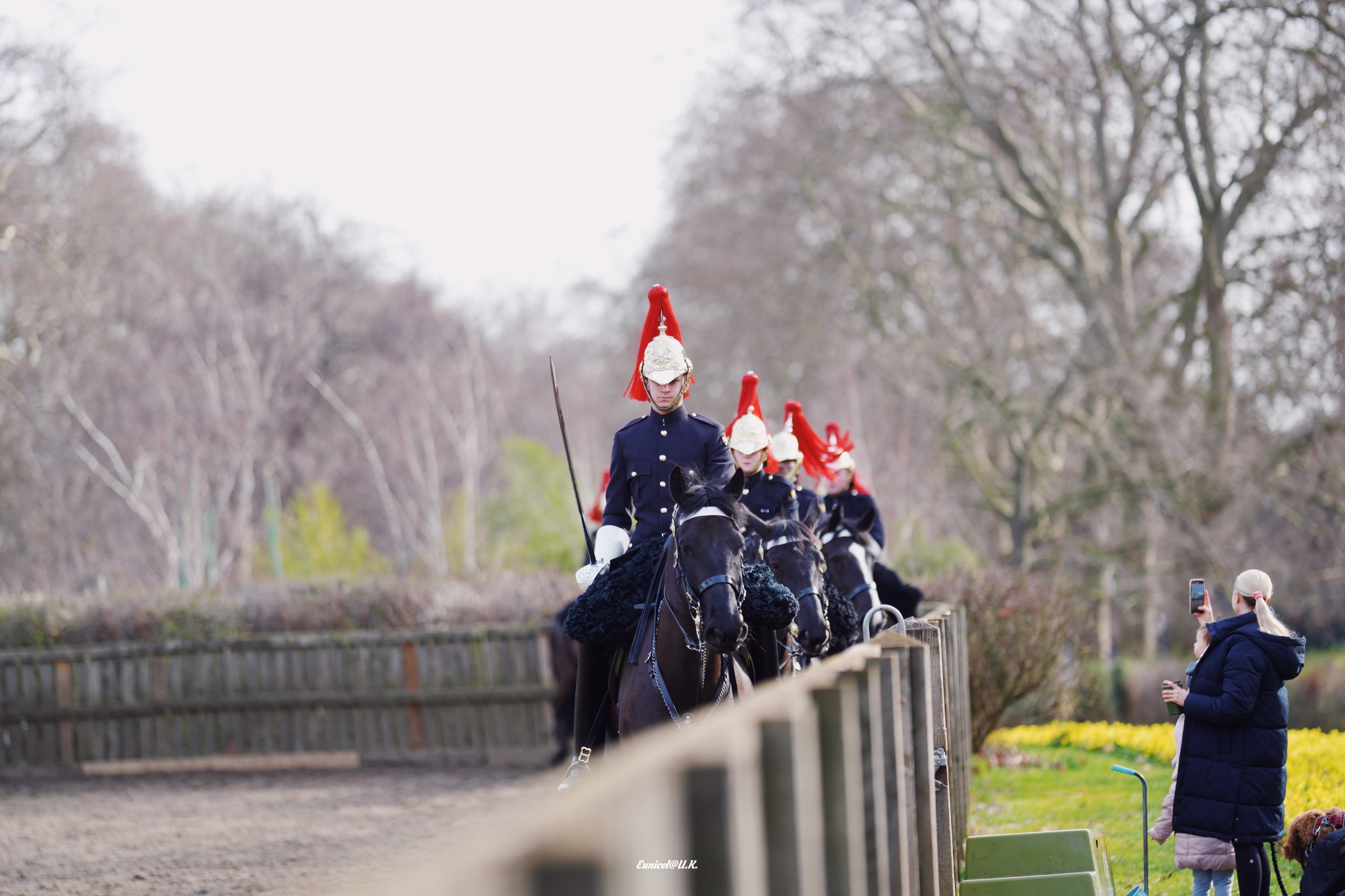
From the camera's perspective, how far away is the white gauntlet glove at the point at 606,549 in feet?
23.4

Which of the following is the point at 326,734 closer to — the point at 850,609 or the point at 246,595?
the point at 246,595

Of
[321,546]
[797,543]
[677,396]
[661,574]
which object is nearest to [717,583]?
[661,574]

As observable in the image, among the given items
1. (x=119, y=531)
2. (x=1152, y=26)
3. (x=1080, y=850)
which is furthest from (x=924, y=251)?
(x=1080, y=850)

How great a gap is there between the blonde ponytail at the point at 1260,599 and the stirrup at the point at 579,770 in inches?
126

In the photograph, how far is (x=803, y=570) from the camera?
7.99m

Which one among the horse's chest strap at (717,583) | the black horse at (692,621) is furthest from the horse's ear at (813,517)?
the horse's chest strap at (717,583)

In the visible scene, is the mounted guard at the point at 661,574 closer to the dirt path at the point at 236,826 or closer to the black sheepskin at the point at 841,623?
the black sheepskin at the point at 841,623

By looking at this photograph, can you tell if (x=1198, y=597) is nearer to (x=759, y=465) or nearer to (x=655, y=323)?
(x=759, y=465)

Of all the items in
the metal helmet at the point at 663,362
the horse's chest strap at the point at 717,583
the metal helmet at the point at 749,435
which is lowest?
the horse's chest strap at the point at 717,583

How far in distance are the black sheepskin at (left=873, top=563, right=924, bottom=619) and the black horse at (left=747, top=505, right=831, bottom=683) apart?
2504 mm

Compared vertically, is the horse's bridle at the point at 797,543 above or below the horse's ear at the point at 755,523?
below

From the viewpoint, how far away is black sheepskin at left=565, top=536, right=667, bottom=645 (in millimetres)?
6824

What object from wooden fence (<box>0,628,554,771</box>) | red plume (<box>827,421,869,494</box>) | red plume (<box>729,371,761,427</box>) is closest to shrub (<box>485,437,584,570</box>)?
wooden fence (<box>0,628,554,771</box>)

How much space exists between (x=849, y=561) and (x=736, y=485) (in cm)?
379
